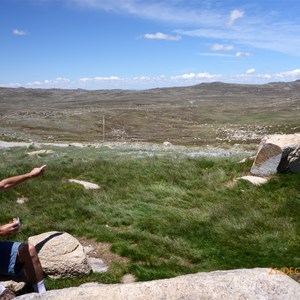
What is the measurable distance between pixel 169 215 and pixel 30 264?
6892mm

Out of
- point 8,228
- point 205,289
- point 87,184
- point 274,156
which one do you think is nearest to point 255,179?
point 274,156

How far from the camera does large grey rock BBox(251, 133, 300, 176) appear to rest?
17125 mm

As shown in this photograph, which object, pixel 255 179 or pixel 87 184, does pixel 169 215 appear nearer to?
pixel 255 179

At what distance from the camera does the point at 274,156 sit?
17172 millimetres

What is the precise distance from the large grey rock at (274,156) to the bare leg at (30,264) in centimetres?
1237

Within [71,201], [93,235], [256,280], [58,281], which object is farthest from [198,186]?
[256,280]

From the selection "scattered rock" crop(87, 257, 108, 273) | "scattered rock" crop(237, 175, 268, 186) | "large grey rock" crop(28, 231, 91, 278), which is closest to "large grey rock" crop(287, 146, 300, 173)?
"scattered rock" crop(237, 175, 268, 186)

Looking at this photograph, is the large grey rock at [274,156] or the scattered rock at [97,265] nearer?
the scattered rock at [97,265]

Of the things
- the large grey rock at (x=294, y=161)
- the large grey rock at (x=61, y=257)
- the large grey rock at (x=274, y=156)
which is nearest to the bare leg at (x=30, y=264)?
the large grey rock at (x=61, y=257)

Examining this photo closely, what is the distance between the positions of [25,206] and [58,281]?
21.6ft

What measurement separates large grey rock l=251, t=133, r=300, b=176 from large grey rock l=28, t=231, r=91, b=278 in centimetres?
1053

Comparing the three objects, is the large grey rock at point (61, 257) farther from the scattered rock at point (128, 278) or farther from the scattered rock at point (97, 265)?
the scattered rock at point (128, 278)

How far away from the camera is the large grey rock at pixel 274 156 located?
674 inches

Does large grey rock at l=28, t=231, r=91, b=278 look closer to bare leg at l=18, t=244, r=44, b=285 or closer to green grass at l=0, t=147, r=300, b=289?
green grass at l=0, t=147, r=300, b=289
